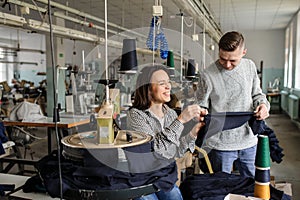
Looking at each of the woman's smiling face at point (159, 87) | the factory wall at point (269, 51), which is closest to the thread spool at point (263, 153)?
the woman's smiling face at point (159, 87)

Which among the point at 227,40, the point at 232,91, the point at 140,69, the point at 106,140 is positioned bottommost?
the point at 106,140

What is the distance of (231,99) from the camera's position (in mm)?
1766

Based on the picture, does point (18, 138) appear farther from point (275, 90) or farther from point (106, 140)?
point (275, 90)

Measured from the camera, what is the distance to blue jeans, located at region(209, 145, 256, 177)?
1.79m

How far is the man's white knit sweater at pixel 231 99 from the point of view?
1.76 meters

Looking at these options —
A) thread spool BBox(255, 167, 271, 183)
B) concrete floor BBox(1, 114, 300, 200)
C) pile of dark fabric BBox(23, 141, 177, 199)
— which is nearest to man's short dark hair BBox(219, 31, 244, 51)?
thread spool BBox(255, 167, 271, 183)

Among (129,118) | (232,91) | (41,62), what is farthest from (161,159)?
(41,62)

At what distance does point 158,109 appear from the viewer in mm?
1845

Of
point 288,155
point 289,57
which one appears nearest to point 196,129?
point 288,155

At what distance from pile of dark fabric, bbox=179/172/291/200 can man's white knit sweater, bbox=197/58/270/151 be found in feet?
0.72

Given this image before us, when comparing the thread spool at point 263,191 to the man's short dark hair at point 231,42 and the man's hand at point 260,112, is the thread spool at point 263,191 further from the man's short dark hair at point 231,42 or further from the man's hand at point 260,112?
the man's short dark hair at point 231,42

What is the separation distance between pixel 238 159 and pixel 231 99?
1.23 feet

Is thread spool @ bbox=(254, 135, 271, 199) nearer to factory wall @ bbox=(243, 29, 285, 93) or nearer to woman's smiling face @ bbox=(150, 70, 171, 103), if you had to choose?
woman's smiling face @ bbox=(150, 70, 171, 103)

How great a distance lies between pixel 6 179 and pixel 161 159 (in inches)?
59.1
